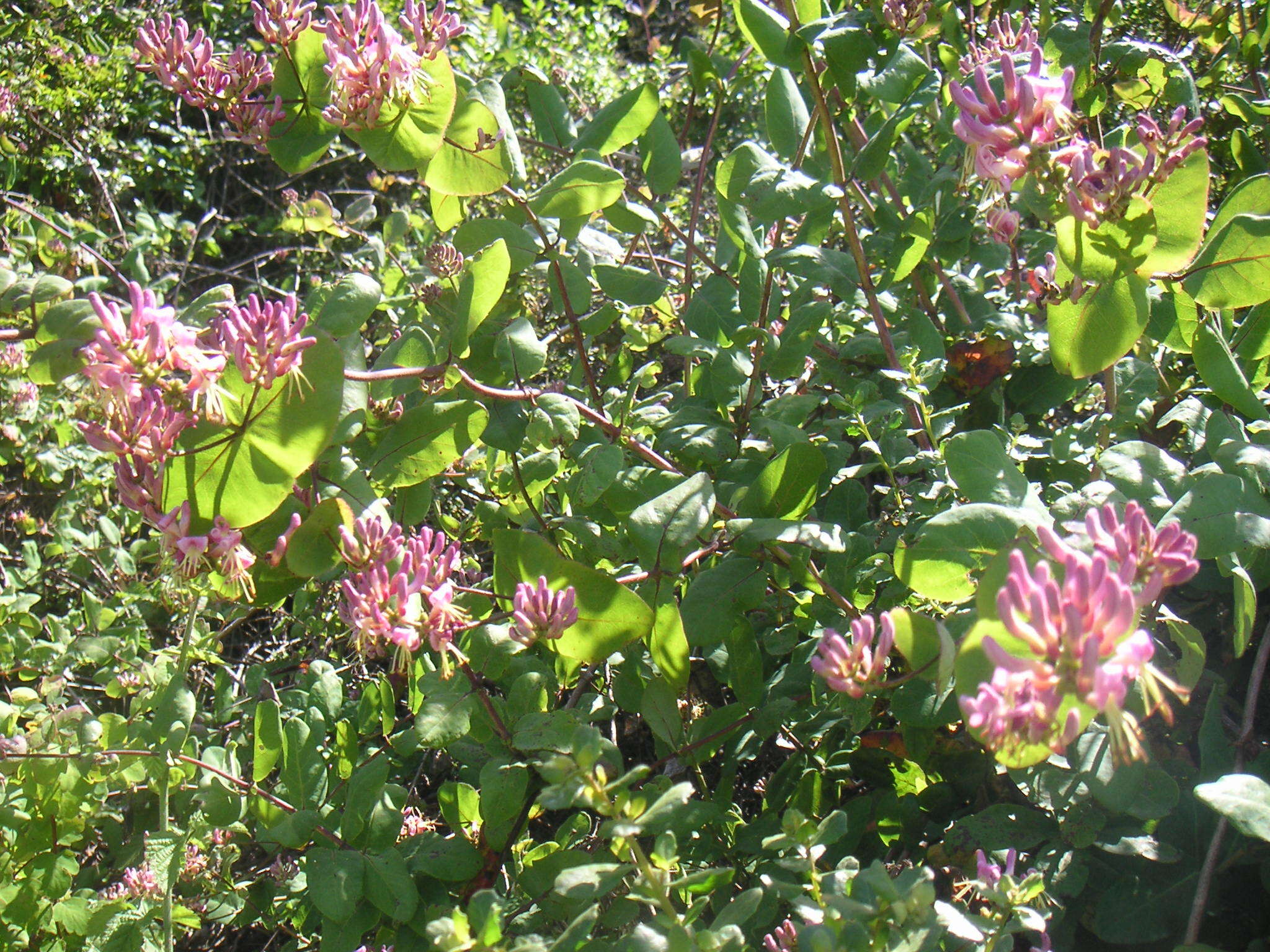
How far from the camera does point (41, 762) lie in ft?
4.84

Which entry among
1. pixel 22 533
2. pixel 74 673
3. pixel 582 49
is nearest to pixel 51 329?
pixel 74 673

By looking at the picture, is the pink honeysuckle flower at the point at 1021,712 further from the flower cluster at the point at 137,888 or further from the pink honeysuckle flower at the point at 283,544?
the flower cluster at the point at 137,888

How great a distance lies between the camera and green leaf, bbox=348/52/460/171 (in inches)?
46.7

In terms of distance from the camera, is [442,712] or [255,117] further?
[255,117]

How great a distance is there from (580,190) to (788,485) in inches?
18.5

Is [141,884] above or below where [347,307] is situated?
below

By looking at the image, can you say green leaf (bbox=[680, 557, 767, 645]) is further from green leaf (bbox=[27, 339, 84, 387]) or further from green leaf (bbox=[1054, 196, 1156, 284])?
green leaf (bbox=[27, 339, 84, 387])

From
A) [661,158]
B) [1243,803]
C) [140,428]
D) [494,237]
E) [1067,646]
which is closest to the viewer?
[1067,646]

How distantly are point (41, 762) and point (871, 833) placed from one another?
1235 mm

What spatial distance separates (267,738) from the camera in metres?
1.37

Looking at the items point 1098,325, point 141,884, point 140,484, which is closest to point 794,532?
point 1098,325

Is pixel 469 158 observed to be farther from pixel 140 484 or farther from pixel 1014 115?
pixel 1014 115

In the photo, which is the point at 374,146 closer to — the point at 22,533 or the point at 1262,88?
the point at 1262,88

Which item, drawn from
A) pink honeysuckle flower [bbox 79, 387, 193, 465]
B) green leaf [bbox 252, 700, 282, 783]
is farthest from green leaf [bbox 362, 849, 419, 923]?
pink honeysuckle flower [bbox 79, 387, 193, 465]
